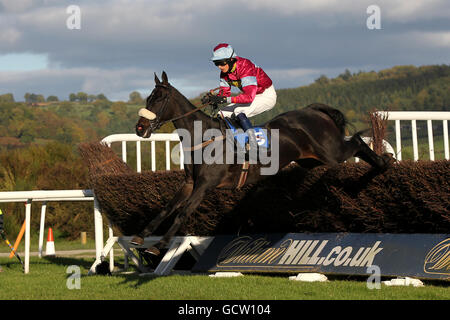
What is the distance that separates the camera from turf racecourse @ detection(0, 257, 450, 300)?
19.1 ft

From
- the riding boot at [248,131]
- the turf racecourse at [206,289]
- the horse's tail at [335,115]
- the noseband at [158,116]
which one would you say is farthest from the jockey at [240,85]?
the turf racecourse at [206,289]

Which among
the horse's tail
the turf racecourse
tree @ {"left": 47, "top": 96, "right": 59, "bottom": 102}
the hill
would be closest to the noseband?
the turf racecourse

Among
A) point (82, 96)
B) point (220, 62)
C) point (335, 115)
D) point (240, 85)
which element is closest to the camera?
point (220, 62)

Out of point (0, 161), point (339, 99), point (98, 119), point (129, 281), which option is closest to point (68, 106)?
point (98, 119)

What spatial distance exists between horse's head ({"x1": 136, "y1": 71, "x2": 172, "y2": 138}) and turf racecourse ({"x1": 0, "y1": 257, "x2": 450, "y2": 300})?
5.25ft

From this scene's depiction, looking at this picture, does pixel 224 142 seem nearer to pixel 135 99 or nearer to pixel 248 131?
pixel 248 131

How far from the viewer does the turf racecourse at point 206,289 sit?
230 inches

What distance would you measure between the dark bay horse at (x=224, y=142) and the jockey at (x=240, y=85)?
0.24m

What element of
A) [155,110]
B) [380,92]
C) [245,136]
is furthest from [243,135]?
[380,92]

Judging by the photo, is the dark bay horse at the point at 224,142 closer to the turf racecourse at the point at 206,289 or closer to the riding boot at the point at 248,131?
the riding boot at the point at 248,131

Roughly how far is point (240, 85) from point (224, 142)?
75 cm

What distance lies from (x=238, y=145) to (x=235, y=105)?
1.96ft

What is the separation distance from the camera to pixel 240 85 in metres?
7.09
